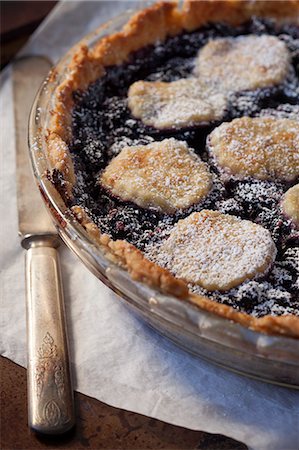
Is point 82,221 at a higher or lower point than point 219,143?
higher

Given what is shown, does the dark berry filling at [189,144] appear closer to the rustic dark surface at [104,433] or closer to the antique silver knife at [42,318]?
the antique silver knife at [42,318]

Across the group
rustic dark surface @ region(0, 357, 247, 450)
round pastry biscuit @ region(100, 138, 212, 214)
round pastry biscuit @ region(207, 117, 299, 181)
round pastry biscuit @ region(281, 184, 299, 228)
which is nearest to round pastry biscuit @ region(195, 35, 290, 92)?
round pastry biscuit @ region(207, 117, 299, 181)

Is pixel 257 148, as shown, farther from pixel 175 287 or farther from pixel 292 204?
pixel 175 287

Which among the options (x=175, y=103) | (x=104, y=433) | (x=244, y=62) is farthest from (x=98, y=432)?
(x=244, y=62)

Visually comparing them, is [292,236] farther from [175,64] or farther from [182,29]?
[182,29]

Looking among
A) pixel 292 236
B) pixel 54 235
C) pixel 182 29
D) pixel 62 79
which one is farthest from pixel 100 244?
pixel 182 29

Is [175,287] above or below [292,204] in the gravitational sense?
above

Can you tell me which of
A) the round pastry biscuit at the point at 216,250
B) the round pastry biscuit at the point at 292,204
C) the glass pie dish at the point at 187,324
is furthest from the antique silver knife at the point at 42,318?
the round pastry biscuit at the point at 292,204
